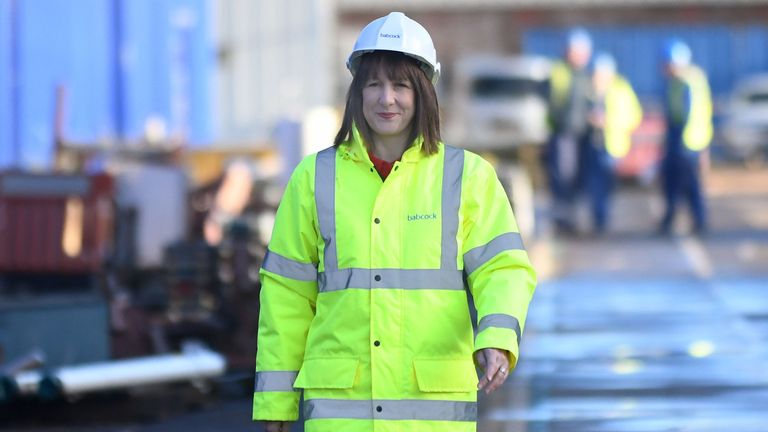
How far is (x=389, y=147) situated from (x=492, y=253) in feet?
1.27

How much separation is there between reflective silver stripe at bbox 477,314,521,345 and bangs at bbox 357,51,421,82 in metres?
0.65

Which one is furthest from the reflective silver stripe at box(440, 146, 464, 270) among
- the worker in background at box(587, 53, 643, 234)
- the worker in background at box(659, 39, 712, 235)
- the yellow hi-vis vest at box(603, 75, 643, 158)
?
the yellow hi-vis vest at box(603, 75, 643, 158)

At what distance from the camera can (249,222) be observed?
35.1 ft

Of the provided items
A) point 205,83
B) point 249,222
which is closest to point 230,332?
point 249,222

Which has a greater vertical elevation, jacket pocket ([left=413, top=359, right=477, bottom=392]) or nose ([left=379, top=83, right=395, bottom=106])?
nose ([left=379, top=83, right=395, bottom=106])

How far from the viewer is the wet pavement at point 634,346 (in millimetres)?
8438

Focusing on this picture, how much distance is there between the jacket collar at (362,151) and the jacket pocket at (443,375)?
20.7 inches

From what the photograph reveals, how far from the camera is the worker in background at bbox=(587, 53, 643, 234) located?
683 inches

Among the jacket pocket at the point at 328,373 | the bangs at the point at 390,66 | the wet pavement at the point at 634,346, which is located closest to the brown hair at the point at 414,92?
the bangs at the point at 390,66

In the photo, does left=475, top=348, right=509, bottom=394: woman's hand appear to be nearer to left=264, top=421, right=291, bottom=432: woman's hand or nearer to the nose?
left=264, top=421, right=291, bottom=432: woman's hand

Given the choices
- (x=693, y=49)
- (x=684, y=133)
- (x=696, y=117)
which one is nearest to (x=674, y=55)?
(x=696, y=117)

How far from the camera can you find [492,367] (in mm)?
4156

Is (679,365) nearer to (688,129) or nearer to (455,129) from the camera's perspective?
(688,129)

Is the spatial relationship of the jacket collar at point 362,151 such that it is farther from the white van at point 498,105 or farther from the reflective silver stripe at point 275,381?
the white van at point 498,105
